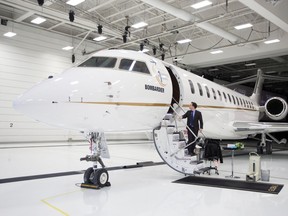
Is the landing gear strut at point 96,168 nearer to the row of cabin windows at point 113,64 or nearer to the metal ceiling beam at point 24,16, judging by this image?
the row of cabin windows at point 113,64

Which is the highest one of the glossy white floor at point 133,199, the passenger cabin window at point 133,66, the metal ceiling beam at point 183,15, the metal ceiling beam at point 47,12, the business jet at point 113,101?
the metal ceiling beam at point 47,12

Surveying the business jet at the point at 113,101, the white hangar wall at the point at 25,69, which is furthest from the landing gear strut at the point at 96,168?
the white hangar wall at the point at 25,69

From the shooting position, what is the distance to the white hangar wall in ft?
58.9

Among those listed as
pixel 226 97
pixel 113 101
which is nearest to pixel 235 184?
pixel 113 101

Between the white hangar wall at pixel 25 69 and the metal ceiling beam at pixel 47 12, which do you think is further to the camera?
the white hangar wall at pixel 25 69

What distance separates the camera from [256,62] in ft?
86.6

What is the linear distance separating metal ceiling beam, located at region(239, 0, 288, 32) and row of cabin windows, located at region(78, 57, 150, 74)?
679cm

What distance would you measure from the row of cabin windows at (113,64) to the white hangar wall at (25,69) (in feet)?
43.9

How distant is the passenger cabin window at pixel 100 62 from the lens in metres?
6.42

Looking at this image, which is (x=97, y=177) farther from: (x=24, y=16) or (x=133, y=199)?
(x=24, y=16)

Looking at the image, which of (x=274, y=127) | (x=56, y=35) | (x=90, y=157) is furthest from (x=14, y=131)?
(x=274, y=127)

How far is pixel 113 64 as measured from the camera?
6.50 meters

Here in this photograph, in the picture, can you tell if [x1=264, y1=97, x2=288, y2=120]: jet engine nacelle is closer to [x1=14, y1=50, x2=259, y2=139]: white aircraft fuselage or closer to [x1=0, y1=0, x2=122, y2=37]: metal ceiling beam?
[x1=0, y1=0, x2=122, y2=37]: metal ceiling beam

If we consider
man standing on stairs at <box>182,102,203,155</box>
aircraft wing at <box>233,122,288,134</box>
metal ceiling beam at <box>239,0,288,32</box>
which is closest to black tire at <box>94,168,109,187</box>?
man standing on stairs at <box>182,102,203,155</box>
